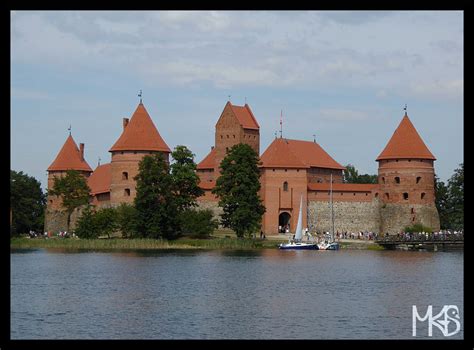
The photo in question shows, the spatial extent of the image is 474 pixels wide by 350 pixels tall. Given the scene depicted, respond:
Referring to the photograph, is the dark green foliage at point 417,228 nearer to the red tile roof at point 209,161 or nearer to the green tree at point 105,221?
the red tile roof at point 209,161

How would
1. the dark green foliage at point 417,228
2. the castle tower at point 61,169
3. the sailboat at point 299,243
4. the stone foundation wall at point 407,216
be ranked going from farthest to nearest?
the castle tower at point 61,169 < the stone foundation wall at point 407,216 < the dark green foliage at point 417,228 < the sailboat at point 299,243

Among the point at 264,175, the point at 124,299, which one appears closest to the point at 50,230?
the point at 264,175

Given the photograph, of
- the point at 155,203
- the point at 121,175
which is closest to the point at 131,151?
the point at 121,175

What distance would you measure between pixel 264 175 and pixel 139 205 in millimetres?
10313

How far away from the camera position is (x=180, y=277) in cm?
2588

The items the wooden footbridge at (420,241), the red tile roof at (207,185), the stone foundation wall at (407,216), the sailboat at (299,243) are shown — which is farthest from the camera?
the red tile roof at (207,185)

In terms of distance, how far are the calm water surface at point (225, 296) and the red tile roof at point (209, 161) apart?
21.3m

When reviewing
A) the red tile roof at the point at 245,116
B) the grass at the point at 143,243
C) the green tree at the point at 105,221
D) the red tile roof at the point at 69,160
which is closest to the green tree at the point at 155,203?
the grass at the point at 143,243

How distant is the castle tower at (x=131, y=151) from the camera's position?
50750 mm

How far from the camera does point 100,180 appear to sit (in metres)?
55.8

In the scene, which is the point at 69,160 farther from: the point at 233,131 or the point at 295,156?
the point at 295,156

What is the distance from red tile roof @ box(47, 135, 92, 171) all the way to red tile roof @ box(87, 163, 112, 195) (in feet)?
2.94

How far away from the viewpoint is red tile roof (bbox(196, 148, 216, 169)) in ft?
186
